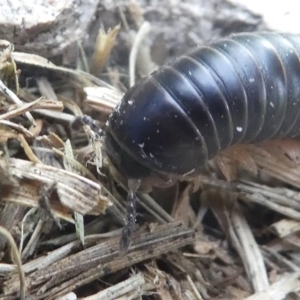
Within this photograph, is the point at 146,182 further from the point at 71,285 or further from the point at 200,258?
the point at 71,285

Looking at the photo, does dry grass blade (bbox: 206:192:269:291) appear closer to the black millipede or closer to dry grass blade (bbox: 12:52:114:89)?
the black millipede

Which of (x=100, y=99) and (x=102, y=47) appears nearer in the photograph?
(x=100, y=99)

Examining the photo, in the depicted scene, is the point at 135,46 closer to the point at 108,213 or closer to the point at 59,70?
the point at 59,70

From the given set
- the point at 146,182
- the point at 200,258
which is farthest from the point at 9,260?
the point at 200,258

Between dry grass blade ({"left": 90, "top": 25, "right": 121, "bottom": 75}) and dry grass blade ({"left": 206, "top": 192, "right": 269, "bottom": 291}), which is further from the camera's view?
dry grass blade ({"left": 90, "top": 25, "right": 121, "bottom": 75})

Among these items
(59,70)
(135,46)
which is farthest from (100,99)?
(135,46)

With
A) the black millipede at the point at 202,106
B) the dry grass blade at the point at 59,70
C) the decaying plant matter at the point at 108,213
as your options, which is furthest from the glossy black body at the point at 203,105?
the dry grass blade at the point at 59,70

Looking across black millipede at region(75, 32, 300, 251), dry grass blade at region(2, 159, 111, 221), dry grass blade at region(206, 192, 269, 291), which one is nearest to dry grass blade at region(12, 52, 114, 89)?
black millipede at region(75, 32, 300, 251)
